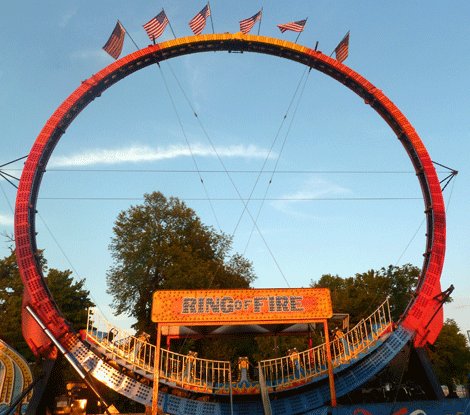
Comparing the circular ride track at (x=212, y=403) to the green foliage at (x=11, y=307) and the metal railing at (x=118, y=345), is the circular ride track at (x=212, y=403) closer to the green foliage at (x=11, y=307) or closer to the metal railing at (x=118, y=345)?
the metal railing at (x=118, y=345)

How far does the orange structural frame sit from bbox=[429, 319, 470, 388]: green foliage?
33942 mm

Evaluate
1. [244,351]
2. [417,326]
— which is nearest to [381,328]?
[417,326]

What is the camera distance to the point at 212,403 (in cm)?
1375

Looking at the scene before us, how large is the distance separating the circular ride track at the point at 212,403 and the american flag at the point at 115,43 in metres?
0.50

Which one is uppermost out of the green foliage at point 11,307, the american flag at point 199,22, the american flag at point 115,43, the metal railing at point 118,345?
the american flag at point 199,22

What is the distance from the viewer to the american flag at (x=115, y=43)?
18.2 metres

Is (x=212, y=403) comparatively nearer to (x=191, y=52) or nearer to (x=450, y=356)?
(x=191, y=52)

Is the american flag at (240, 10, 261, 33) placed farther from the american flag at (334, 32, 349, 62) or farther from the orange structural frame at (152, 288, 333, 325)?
the orange structural frame at (152, 288, 333, 325)

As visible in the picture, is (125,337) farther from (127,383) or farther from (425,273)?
(425,273)

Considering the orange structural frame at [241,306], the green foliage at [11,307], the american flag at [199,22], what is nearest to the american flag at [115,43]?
the american flag at [199,22]

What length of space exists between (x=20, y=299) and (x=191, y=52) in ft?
84.2

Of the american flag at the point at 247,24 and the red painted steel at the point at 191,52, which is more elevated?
the american flag at the point at 247,24

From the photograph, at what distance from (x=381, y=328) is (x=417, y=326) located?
132 cm

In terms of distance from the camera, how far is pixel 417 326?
14367mm
